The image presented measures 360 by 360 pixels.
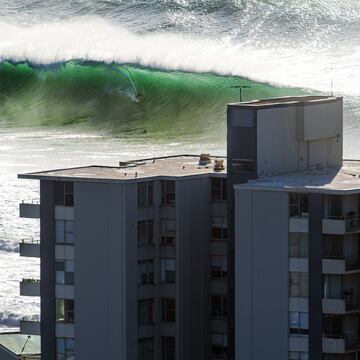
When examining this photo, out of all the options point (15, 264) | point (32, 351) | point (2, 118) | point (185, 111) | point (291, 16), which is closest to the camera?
point (32, 351)

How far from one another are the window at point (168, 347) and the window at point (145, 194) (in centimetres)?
259

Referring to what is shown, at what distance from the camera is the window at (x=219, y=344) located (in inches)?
2028

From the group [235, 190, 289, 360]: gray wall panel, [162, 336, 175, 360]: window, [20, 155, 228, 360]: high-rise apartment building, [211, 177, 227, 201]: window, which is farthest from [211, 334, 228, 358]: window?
[235, 190, 289, 360]: gray wall panel

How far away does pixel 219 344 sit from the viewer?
51.6 m

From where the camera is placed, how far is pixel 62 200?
50.3m

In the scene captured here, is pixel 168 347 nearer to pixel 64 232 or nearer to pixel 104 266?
pixel 104 266

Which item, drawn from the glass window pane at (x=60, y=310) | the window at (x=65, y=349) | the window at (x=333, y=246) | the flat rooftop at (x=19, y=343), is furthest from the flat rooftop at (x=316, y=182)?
the flat rooftop at (x=19, y=343)

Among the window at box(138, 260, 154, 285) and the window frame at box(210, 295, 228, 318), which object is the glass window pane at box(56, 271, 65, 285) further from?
the window frame at box(210, 295, 228, 318)

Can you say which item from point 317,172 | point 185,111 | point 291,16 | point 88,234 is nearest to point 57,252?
point 88,234

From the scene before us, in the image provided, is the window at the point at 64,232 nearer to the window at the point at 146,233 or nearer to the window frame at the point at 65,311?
the window frame at the point at 65,311

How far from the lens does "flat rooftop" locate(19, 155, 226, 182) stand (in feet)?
164

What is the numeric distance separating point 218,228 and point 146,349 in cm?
278

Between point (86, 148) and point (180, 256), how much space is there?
96.8 feet

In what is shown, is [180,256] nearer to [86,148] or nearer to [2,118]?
[86,148]
